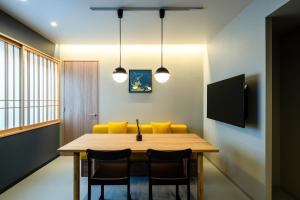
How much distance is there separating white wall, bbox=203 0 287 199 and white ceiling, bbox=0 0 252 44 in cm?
31

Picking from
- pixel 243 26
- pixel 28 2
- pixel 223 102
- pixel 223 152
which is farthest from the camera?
pixel 223 152

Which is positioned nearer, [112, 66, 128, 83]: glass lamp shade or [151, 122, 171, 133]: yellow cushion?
[112, 66, 128, 83]: glass lamp shade

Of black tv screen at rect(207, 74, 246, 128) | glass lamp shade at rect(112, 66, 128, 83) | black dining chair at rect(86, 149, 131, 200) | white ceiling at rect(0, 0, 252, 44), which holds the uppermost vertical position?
white ceiling at rect(0, 0, 252, 44)

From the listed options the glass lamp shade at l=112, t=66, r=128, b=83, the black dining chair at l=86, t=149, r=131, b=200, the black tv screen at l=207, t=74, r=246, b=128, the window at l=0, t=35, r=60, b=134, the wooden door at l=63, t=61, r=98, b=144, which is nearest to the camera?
the black dining chair at l=86, t=149, r=131, b=200

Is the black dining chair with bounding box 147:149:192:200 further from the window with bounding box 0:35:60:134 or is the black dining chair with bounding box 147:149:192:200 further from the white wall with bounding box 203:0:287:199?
the window with bounding box 0:35:60:134

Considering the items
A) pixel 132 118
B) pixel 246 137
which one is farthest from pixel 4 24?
pixel 246 137

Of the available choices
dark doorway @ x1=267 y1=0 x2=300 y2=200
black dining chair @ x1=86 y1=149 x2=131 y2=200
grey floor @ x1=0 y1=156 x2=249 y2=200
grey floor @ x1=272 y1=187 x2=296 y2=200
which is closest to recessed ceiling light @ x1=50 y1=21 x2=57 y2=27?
black dining chair @ x1=86 y1=149 x2=131 y2=200

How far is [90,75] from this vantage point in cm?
524

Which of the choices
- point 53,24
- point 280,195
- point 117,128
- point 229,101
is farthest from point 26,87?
point 280,195

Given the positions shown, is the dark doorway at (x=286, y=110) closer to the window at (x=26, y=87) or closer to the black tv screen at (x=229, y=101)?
the black tv screen at (x=229, y=101)

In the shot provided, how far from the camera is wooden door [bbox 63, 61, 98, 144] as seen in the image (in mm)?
5215

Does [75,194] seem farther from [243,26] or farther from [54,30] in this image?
[243,26]

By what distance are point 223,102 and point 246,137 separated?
0.67 metres

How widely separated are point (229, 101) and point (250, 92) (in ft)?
1.08
